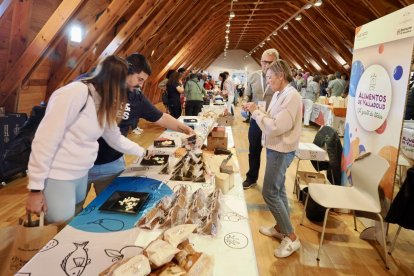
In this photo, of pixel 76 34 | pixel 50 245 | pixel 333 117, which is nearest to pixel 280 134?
pixel 50 245

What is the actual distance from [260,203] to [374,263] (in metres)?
1.24

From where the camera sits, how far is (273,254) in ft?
7.92

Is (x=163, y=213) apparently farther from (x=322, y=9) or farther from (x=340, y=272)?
(x=322, y=9)

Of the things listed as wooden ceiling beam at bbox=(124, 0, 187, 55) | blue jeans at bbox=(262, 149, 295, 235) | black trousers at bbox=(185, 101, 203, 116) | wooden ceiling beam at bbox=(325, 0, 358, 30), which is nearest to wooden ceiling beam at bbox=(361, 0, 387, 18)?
wooden ceiling beam at bbox=(325, 0, 358, 30)

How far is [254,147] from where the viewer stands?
3559 millimetres

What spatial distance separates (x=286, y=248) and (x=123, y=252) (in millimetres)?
1630

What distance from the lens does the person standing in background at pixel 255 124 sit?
338 centimetres

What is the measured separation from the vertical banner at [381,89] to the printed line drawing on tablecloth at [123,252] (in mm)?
2136

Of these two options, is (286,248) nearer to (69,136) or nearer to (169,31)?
(69,136)

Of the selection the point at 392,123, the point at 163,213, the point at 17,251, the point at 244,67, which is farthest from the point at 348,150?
the point at 244,67

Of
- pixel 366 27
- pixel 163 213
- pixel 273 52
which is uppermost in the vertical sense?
pixel 366 27

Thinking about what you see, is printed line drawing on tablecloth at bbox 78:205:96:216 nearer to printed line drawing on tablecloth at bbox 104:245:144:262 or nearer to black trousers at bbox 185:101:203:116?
printed line drawing on tablecloth at bbox 104:245:144:262

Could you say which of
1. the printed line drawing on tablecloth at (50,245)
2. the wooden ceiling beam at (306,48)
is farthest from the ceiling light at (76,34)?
the wooden ceiling beam at (306,48)

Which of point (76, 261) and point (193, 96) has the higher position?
point (193, 96)
